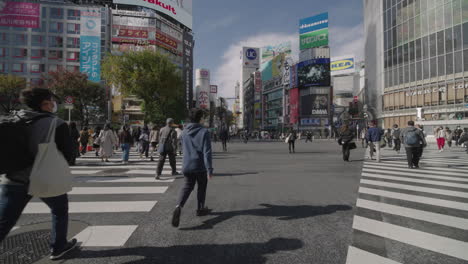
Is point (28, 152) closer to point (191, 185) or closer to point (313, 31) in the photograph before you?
point (191, 185)

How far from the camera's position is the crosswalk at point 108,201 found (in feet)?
10.8

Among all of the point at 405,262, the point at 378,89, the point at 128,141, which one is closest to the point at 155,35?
the point at 378,89

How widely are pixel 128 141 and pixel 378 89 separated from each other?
158ft

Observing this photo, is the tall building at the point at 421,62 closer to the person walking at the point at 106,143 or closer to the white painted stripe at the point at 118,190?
the person walking at the point at 106,143

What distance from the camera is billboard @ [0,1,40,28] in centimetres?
4375

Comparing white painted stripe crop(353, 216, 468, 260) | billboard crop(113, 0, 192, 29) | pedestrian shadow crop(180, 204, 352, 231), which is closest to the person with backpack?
pedestrian shadow crop(180, 204, 352, 231)

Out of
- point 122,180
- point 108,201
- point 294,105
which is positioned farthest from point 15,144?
point 294,105

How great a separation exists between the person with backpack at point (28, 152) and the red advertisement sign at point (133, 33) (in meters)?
62.6

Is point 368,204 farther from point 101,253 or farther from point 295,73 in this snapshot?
point 295,73

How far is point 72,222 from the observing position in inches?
148

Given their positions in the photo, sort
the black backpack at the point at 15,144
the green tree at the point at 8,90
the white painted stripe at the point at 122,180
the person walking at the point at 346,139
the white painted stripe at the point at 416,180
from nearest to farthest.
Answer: the black backpack at the point at 15,144 < the white painted stripe at the point at 416,180 < the white painted stripe at the point at 122,180 < the person walking at the point at 346,139 < the green tree at the point at 8,90

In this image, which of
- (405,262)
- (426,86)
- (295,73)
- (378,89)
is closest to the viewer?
(405,262)

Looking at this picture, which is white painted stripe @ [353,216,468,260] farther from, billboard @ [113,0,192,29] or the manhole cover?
billboard @ [113,0,192,29]

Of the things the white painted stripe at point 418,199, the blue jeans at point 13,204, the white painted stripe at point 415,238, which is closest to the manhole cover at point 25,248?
the blue jeans at point 13,204
